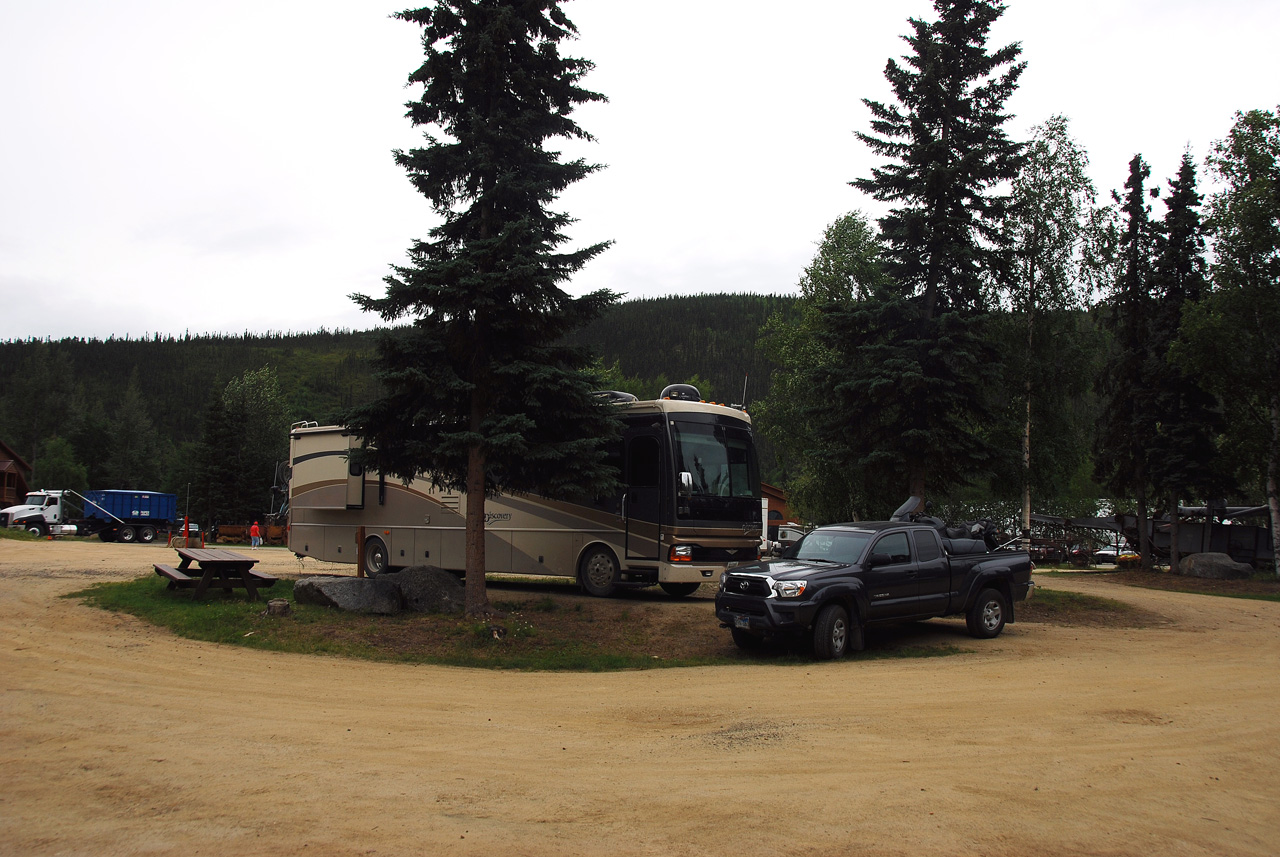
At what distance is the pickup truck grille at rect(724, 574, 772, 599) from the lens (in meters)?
11.2

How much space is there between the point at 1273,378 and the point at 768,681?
23.3m

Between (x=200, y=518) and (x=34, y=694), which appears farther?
(x=200, y=518)

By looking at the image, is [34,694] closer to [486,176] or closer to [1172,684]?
[486,176]

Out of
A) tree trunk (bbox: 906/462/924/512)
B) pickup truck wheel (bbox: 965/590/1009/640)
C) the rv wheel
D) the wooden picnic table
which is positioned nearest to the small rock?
the wooden picnic table

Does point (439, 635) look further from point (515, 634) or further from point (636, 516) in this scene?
point (636, 516)

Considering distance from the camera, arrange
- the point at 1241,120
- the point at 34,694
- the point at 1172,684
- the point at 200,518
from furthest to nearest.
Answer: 1. the point at 200,518
2. the point at 1241,120
3. the point at 1172,684
4. the point at 34,694

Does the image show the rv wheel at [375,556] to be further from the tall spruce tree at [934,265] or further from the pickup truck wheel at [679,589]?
the tall spruce tree at [934,265]

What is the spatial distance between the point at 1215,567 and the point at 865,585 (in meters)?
22.5

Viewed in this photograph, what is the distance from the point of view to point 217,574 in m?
14.2

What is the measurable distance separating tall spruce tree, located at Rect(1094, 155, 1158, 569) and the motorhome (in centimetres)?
2070

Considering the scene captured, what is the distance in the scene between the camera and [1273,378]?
25.0 meters

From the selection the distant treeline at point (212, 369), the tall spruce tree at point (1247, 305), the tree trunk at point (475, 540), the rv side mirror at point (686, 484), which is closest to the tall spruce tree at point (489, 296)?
the tree trunk at point (475, 540)

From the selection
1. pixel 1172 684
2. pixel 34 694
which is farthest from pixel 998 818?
pixel 34 694

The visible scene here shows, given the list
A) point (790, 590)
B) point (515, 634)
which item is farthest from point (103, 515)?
point (790, 590)
